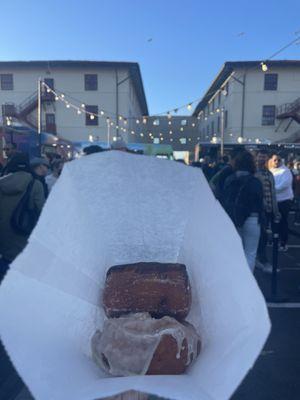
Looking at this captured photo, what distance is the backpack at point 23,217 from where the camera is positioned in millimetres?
3588

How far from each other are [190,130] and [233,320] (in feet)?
180

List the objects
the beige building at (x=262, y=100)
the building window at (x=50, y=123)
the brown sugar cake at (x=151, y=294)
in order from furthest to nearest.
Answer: the building window at (x=50, y=123), the beige building at (x=262, y=100), the brown sugar cake at (x=151, y=294)

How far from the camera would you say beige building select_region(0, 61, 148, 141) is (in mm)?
29094

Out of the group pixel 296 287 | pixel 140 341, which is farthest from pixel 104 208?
pixel 296 287

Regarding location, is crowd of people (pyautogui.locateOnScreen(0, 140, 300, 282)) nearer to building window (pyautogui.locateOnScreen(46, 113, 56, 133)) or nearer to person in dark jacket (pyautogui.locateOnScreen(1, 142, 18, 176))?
person in dark jacket (pyautogui.locateOnScreen(1, 142, 18, 176))

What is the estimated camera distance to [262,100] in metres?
28.7

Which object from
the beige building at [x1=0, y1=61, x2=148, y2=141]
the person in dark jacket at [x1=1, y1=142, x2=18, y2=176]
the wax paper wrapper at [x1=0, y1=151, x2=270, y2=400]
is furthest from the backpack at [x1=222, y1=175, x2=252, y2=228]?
the beige building at [x1=0, y1=61, x2=148, y2=141]

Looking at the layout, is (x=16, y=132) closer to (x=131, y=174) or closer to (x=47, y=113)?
(x=131, y=174)

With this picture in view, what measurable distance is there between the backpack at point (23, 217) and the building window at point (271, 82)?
92.3 ft

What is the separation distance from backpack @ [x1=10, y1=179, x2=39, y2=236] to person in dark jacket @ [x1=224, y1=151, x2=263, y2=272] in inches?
88.6

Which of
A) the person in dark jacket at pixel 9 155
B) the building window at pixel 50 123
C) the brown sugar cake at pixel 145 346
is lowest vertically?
the brown sugar cake at pixel 145 346

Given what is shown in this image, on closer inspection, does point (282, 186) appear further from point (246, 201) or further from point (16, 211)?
point (16, 211)

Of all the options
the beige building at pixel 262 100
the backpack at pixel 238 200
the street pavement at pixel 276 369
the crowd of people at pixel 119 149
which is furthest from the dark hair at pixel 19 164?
the beige building at pixel 262 100

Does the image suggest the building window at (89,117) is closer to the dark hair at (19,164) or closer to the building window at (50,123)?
the building window at (50,123)
